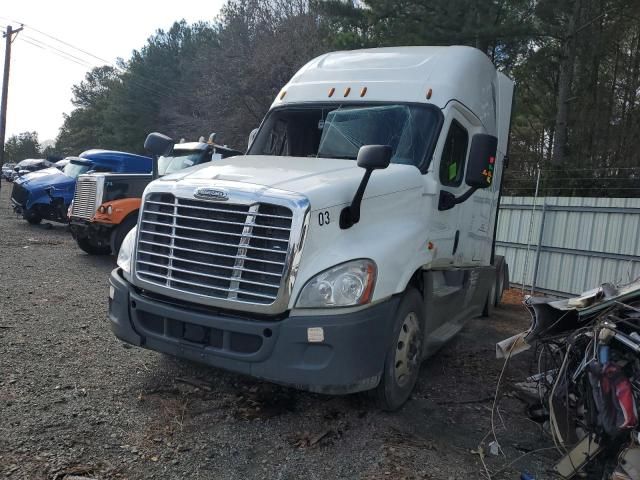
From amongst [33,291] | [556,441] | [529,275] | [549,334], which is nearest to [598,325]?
[549,334]

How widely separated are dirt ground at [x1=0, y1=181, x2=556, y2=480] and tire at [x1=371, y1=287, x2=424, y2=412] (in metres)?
0.17

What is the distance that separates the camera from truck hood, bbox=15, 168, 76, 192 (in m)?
13.5

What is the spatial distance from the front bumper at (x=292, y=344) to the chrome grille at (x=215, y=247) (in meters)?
0.19

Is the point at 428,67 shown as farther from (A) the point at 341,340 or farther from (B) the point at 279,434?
(B) the point at 279,434

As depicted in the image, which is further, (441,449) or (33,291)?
(33,291)

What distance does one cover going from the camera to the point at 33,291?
7.22 metres

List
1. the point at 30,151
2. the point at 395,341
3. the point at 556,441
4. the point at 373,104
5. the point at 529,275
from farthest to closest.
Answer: the point at 30,151
the point at 529,275
the point at 373,104
the point at 395,341
the point at 556,441

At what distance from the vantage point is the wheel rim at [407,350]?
409cm

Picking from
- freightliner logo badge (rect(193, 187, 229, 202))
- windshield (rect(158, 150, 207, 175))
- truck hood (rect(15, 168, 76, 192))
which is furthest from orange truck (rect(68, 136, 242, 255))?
freightliner logo badge (rect(193, 187, 229, 202))

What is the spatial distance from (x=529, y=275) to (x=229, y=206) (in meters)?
9.33

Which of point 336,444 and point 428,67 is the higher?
point 428,67

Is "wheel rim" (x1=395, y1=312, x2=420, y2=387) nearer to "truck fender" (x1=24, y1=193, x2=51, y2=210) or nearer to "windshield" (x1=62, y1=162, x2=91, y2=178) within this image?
"windshield" (x1=62, y1=162, x2=91, y2=178)

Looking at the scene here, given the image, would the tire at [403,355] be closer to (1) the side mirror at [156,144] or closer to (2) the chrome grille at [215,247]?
(2) the chrome grille at [215,247]

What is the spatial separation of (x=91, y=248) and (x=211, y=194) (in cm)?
776
